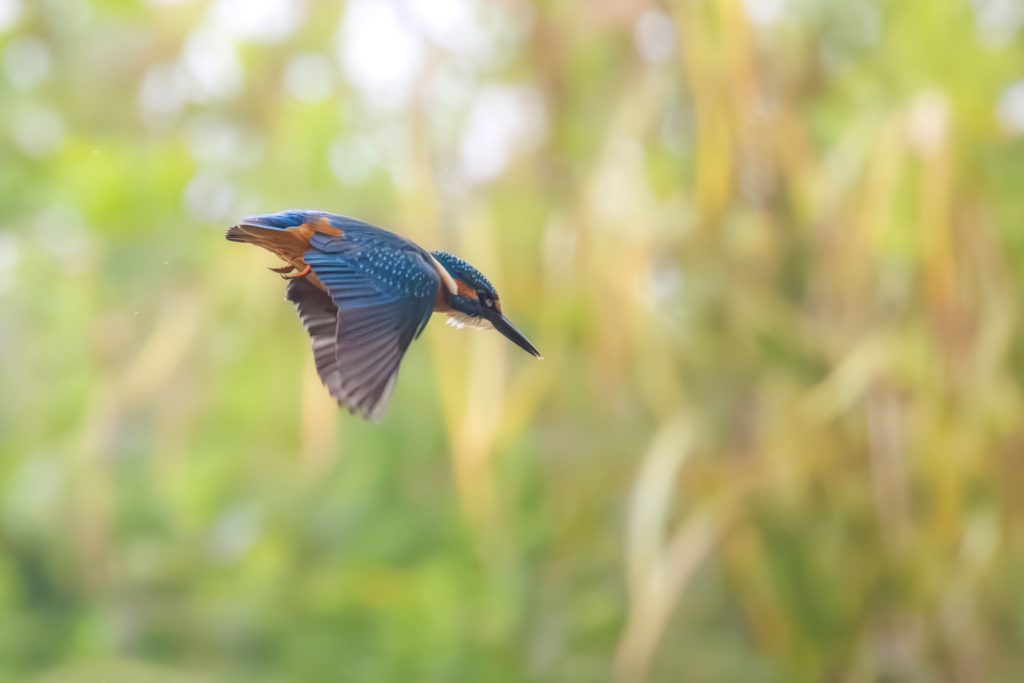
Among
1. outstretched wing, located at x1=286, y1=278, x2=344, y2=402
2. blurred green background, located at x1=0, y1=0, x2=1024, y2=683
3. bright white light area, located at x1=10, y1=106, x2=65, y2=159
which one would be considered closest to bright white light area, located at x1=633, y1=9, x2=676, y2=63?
blurred green background, located at x1=0, y1=0, x2=1024, y2=683

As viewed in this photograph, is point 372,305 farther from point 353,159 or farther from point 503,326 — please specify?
point 353,159

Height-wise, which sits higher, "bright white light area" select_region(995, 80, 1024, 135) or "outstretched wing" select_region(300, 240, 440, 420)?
"bright white light area" select_region(995, 80, 1024, 135)

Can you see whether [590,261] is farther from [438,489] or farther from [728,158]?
[438,489]

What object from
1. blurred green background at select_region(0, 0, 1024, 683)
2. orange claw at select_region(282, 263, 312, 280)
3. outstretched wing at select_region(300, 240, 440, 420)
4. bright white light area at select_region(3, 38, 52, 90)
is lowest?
outstretched wing at select_region(300, 240, 440, 420)

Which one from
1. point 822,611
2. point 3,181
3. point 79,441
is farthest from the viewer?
point 3,181

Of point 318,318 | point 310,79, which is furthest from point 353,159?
point 318,318

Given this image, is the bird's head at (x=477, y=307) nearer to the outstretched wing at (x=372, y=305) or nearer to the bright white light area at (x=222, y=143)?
the outstretched wing at (x=372, y=305)

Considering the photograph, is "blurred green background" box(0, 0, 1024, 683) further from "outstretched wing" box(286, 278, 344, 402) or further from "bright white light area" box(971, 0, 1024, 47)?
"outstretched wing" box(286, 278, 344, 402)

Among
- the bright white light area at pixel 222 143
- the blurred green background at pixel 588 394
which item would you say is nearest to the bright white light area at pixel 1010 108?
the blurred green background at pixel 588 394

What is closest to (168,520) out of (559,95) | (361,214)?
(361,214)
